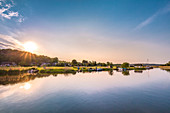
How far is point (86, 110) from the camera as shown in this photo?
12.7 meters

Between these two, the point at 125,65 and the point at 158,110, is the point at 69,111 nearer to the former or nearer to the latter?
the point at 158,110

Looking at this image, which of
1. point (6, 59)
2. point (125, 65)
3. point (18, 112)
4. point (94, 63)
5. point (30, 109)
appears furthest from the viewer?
point (94, 63)

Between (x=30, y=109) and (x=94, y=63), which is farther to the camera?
(x=94, y=63)

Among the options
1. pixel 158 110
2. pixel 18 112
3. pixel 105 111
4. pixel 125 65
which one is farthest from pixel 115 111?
pixel 125 65

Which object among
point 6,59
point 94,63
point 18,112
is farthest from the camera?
point 94,63

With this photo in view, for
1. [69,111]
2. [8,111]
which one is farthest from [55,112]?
[8,111]

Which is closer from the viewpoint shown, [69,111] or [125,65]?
[69,111]

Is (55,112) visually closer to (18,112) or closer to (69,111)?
(69,111)

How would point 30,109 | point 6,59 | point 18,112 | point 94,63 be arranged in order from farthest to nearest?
point 94,63 → point 6,59 → point 30,109 → point 18,112

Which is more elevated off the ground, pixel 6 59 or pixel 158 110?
pixel 6 59

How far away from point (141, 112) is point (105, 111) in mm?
4925

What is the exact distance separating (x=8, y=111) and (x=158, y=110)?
69.8ft

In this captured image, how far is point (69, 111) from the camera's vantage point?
1246 centimetres

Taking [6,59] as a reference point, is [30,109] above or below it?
below
